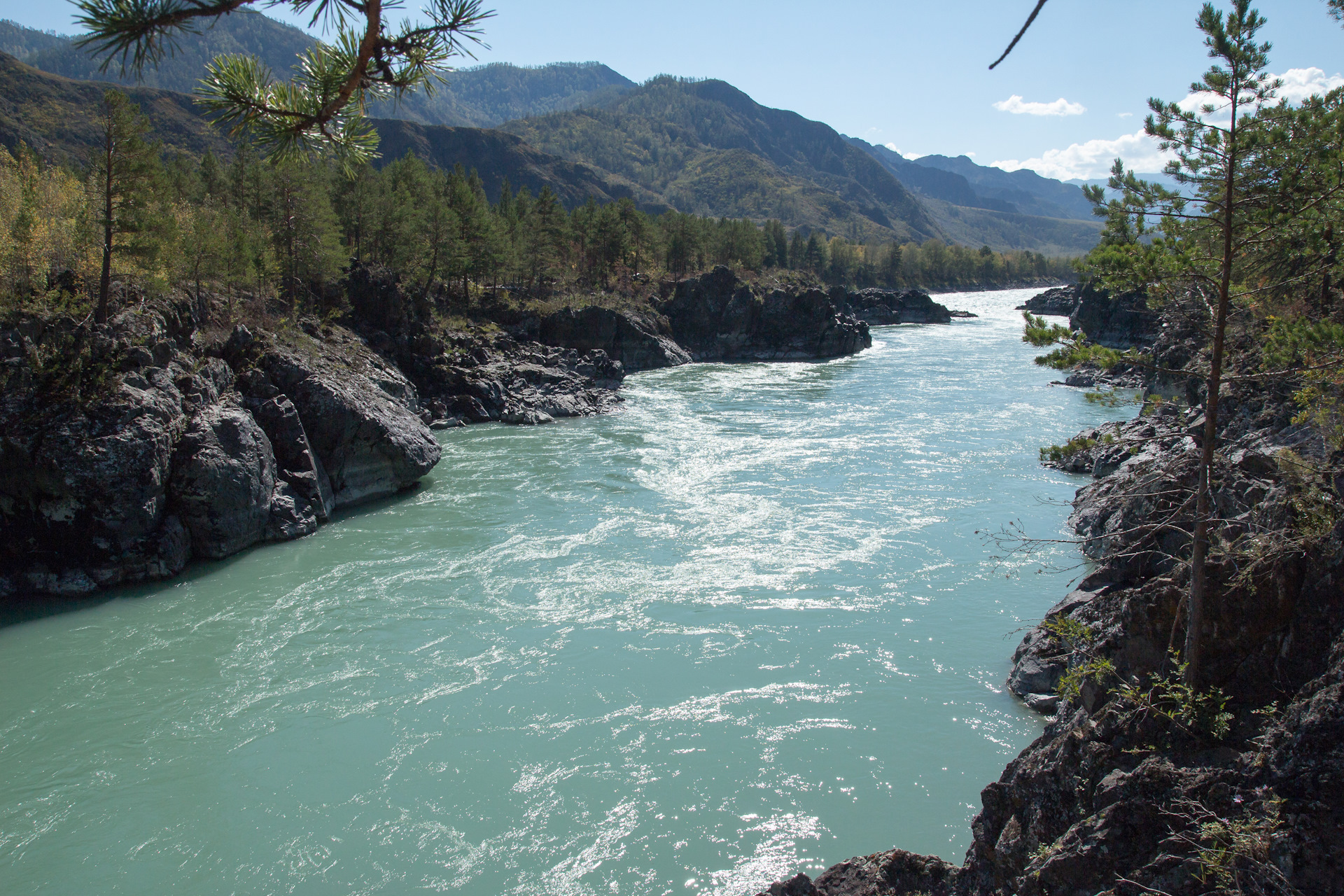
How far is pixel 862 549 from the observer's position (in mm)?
18766

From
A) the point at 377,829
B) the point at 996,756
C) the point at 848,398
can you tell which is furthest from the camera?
the point at 848,398

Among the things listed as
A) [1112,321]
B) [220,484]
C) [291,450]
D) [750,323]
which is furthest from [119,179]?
[1112,321]

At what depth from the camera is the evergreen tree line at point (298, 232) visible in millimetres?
18844

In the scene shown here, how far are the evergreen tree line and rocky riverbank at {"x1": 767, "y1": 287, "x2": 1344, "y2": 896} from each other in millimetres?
6107

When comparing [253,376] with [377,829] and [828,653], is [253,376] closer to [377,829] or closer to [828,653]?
[377,829]

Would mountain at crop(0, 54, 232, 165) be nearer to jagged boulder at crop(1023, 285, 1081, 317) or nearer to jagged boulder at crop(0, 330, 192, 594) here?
jagged boulder at crop(0, 330, 192, 594)

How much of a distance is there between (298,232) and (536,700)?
3084cm

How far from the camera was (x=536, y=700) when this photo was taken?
40.0 ft

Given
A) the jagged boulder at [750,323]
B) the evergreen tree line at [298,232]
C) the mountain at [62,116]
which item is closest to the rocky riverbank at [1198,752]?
the evergreen tree line at [298,232]

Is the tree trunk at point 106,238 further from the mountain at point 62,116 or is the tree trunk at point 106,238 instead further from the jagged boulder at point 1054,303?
the jagged boulder at point 1054,303

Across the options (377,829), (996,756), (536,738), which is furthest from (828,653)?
(377,829)

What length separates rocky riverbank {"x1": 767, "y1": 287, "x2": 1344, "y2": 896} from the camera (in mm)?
4121

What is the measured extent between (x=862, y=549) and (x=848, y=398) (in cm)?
2594

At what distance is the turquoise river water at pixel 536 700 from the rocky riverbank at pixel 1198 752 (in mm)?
3210
